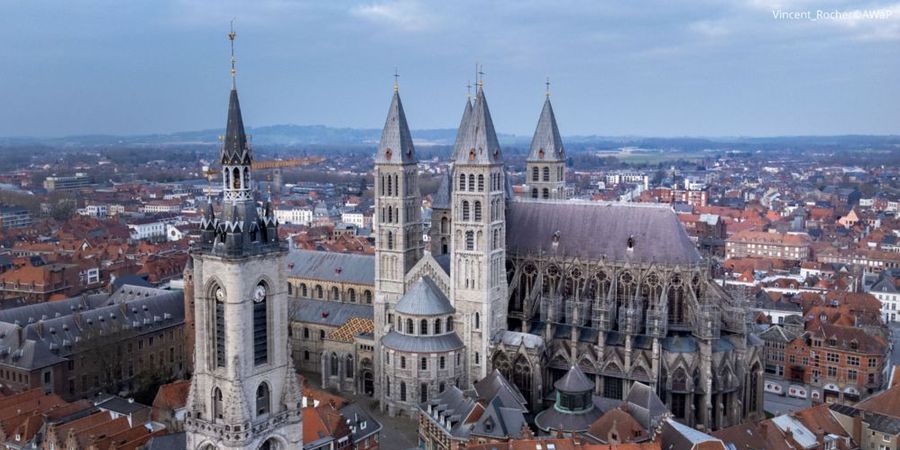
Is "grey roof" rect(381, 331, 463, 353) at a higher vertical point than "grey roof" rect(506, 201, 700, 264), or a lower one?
lower

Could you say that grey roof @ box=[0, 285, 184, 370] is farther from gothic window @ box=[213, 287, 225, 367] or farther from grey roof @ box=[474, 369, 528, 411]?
gothic window @ box=[213, 287, 225, 367]

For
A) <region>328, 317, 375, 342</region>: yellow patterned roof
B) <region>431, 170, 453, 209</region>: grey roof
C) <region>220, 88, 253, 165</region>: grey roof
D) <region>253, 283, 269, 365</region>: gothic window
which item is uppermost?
<region>220, 88, 253, 165</region>: grey roof

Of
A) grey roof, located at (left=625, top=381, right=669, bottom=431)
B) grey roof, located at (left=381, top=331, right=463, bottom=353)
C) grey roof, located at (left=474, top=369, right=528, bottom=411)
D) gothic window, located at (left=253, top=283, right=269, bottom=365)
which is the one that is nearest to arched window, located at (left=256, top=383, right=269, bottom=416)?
gothic window, located at (left=253, top=283, right=269, bottom=365)

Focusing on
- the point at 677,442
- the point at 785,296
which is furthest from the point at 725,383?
the point at 785,296

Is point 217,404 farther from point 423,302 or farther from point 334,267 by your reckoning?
point 334,267

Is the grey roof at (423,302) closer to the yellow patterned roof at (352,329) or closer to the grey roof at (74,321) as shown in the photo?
the yellow patterned roof at (352,329)

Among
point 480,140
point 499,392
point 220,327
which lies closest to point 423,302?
point 499,392

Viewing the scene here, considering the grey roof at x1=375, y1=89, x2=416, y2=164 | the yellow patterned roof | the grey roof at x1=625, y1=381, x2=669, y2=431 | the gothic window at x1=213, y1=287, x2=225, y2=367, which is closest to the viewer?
the gothic window at x1=213, y1=287, x2=225, y2=367
